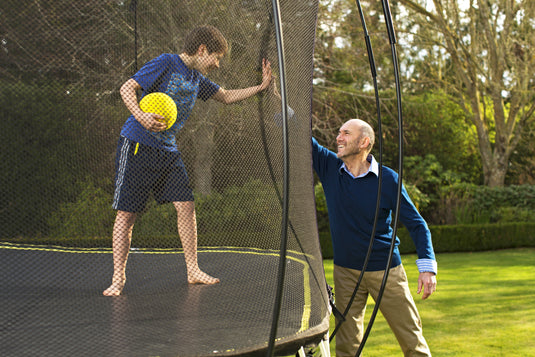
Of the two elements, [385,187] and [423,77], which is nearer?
[385,187]

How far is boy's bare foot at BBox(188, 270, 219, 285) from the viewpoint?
139cm

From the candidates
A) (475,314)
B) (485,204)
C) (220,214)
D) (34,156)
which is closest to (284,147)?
(220,214)

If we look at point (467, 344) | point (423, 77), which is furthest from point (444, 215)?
point (467, 344)

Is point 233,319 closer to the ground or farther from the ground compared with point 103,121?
closer to the ground

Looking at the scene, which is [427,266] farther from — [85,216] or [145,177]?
[85,216]

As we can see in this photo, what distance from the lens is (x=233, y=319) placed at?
1.34 metres

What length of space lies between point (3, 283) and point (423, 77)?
10.6 metres

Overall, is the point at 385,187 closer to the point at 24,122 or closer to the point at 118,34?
the point at 118,34

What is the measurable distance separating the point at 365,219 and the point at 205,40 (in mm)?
1153

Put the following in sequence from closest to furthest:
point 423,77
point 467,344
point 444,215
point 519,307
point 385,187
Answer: point 385,187 < point 467,344 < point 519,307 < point 444,215 < point 423,77

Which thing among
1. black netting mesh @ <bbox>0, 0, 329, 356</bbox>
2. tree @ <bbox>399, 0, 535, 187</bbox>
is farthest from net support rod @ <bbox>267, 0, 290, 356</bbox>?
tree @ <bbox>399, 0, 535, 187</bbox>

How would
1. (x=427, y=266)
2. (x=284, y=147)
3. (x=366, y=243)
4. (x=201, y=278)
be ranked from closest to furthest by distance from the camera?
(x=284, y=147) → (x=201, y=278) → (x=427, y=266) → (x=366, y=243)

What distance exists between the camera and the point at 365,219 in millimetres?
2197

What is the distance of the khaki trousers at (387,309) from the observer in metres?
2.11
